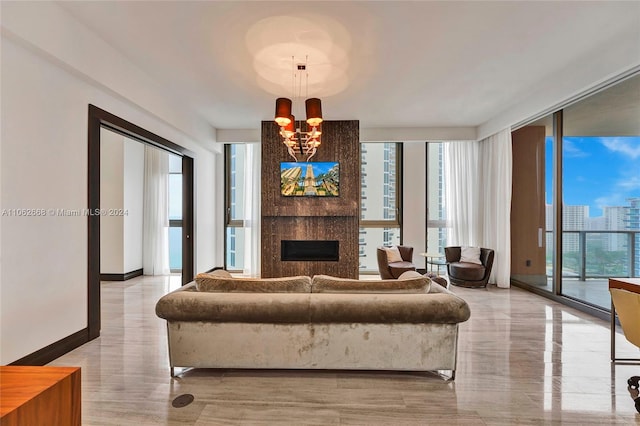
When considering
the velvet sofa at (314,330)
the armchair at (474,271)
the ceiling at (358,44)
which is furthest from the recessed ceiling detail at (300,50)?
the armchair at (474,271)

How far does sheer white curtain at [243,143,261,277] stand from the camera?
7273 mm

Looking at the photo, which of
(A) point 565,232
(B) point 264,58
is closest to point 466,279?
(A) point 565,232

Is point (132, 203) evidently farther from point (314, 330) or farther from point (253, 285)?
point (314, 330)

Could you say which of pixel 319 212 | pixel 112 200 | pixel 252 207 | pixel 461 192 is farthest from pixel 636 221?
pixel 112 200

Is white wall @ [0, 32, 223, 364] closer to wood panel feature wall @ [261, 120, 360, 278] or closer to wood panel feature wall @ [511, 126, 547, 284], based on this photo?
wood panel feature wall @ [261, 120, 360, 278]

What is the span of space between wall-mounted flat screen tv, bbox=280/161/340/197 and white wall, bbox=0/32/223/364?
121 inches

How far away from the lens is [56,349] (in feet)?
9.65

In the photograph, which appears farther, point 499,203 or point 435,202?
point 435,202

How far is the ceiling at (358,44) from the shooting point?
292cm

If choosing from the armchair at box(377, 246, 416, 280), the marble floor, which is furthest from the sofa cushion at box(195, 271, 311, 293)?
the armchair at box(377, 246, 416, 280)

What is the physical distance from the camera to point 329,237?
20.0 ft

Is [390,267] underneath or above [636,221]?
underneath

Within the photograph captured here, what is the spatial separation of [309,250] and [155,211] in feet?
11.3

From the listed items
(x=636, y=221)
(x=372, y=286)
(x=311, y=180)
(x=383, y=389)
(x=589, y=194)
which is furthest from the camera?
(x=311, y=180)
